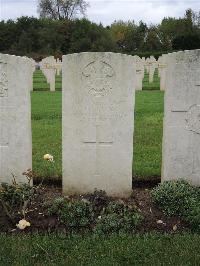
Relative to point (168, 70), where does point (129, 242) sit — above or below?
below

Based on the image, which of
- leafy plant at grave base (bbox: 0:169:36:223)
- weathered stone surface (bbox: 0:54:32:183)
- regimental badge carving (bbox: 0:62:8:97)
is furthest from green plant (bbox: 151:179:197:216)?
regimental badge carving (bbox: 0:62:8:97)

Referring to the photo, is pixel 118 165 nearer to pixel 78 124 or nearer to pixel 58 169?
pixel 78 124

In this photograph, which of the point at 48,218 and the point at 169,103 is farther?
the point at 169,103

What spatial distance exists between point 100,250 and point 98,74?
7.01 ft

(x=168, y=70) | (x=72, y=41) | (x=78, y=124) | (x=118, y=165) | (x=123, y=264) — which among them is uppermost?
(x=72, y=41)

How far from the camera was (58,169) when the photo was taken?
6719mm

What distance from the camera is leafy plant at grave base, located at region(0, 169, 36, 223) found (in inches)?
194

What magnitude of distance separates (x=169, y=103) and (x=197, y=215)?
1436mm

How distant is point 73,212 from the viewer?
482 centimetres

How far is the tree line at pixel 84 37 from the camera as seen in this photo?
43219 millimetres

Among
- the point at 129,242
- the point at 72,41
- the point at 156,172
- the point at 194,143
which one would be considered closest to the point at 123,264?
the point at 129,242

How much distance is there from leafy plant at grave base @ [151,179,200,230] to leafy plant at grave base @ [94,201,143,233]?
0.39 metres

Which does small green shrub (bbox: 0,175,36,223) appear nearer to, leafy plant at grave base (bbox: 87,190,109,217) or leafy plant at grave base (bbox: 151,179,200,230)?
leafy plant at grave base (bbox: 87,190,109,217)

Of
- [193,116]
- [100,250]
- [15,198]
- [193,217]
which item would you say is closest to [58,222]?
[15,198]
